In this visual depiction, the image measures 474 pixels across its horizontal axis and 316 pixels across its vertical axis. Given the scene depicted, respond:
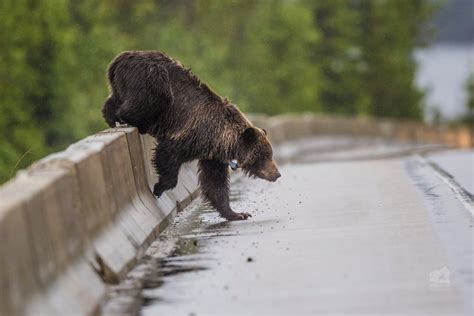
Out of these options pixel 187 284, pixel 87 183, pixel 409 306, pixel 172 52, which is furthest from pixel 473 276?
pixel 172 52

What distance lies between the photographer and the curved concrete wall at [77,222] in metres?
9.72

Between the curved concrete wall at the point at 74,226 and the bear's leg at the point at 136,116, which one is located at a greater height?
the bear's leg at the point at 136,116

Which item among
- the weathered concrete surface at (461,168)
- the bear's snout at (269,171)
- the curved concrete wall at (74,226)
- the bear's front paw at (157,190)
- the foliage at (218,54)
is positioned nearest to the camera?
the curved concrete wall at (74,226)

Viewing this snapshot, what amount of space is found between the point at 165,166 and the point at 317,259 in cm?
411

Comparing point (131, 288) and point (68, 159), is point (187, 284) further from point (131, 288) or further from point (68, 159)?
point (68, 159)

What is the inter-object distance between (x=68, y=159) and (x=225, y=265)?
5.72 ft

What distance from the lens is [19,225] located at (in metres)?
9.80

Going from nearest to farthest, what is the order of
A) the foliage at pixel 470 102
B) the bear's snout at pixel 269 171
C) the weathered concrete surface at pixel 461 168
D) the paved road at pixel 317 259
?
the paved road at pixel 317 259 < the bear's snout at pixel 269 171 < the weathered concrete surface at pixel 461 168 < the foliage at pixel 470 102

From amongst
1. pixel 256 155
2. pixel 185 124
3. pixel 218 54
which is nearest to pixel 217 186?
pixel 256 155

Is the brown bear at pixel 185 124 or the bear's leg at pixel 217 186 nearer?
the brown bear at pixel 185 124

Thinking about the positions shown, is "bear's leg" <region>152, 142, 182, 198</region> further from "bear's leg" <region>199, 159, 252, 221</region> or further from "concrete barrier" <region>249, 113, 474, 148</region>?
"concrete barrier" <region>249, 113, 474, 148</region>

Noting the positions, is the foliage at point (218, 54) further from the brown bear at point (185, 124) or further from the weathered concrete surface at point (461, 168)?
the weathered concrete surface at point (461, 168)

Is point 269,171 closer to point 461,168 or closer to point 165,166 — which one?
point 165,166

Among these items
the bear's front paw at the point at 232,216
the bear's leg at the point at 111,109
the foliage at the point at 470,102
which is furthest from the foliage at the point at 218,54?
the foliage at the point at 470,102
